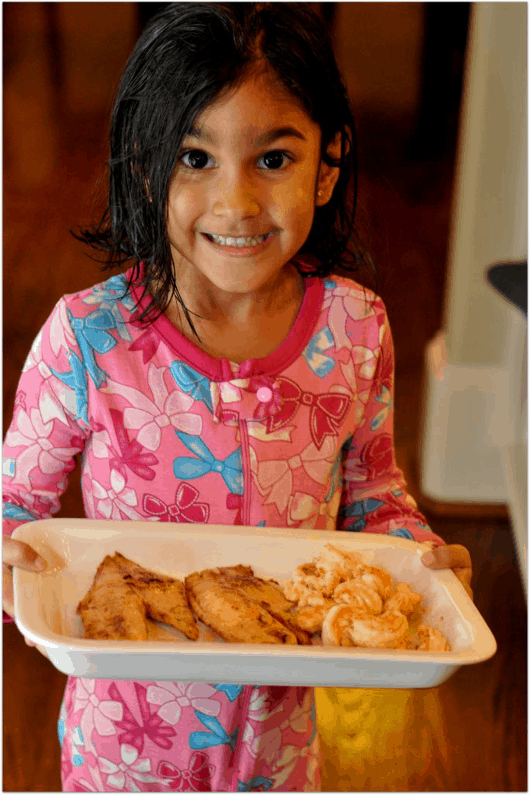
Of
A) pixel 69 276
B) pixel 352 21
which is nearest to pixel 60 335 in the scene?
pixel 69 276

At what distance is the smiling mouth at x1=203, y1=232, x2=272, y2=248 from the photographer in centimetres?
98

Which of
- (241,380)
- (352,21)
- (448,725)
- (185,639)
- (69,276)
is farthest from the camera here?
(352,21)

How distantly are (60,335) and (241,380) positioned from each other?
0.20 metres

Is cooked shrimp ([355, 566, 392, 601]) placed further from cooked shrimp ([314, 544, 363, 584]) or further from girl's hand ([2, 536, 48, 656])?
girl's hand ([2, 536, 48, 656])

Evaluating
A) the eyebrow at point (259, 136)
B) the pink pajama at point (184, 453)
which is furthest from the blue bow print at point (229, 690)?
the eyebrow at point (259, 136)

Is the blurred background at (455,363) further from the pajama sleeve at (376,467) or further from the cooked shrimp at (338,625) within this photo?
the cooked shrimp at (338,625)

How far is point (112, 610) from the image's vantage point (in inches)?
36.6

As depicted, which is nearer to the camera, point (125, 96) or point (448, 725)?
point (125, 96)

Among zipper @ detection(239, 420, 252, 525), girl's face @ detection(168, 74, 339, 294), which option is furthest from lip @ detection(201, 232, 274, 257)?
zipper @ detection(239, 420, 252, 525)

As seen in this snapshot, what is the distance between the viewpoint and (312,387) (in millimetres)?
1127

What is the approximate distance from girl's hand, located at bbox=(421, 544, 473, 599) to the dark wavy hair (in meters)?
0.37

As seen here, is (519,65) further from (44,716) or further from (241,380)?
(44,716)

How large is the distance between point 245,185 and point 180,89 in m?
0.11

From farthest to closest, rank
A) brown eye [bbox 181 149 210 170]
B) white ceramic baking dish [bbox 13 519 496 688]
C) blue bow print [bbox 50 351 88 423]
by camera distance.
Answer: blue bow print [bbox 50 351 88 423], brown eye [bbox 181 149 210 170], white ceramic baking dish [bbox 13 519 496 688]
